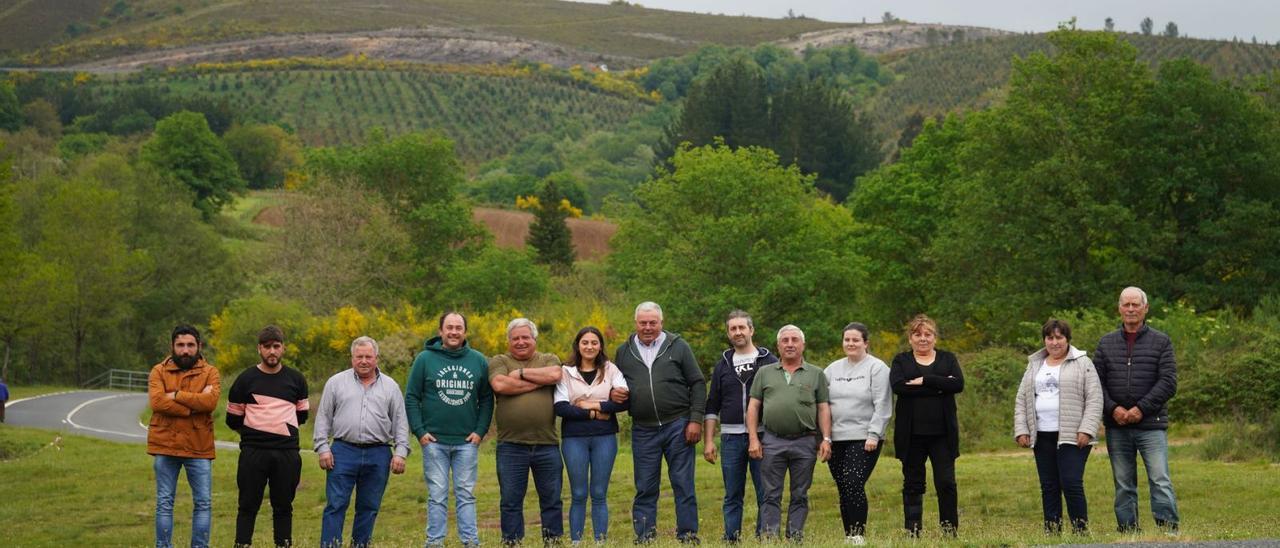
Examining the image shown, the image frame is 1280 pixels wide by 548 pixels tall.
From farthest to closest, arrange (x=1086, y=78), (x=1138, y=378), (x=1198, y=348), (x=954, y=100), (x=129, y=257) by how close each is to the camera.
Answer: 1. (x=954, y=100)
2. (x=129, y=257)
3. (x=1086, y=78)
4. (x=1198, y=348)
5. (x=1138, y=378)

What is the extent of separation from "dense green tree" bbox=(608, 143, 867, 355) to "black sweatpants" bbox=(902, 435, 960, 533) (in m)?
37.4

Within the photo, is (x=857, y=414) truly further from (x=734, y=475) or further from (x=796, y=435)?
(x=734, y=475)

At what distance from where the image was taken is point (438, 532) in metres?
12.3

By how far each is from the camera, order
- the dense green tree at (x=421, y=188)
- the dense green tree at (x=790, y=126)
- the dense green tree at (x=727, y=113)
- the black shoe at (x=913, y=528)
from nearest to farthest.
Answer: the black shoe at (x=913, y=528), the dense green tree at (x=421, y=188), the dense green tree at (x=790, y=126), the dense green tree at (x=727, y=113)

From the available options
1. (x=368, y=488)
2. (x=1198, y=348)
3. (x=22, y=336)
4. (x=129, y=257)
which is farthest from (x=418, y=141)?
(x=368, y=488)

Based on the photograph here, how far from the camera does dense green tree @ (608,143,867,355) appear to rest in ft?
172

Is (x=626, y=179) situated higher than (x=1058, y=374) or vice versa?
(x=1058, y=374)

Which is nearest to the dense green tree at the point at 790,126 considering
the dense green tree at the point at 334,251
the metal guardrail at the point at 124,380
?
the dense green tree at the point at 334,251

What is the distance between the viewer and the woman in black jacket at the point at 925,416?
12273mm

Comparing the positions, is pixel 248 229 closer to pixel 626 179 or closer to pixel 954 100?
pixel 626 179

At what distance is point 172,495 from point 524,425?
117 inches

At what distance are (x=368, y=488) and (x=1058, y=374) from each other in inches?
231

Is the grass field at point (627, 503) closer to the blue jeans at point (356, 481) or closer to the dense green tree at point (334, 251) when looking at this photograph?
the blue jeans at point (356, 481)

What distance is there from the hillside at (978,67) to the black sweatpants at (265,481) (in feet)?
401
